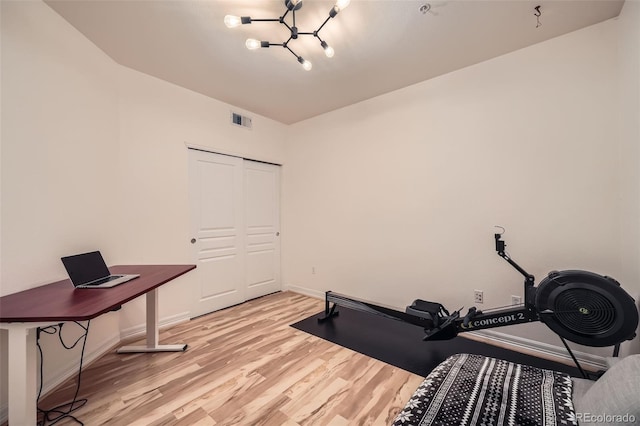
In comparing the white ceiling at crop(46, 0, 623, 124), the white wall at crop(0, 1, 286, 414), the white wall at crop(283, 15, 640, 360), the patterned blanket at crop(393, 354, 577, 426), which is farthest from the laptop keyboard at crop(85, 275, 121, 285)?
the white wall at crop(283, 15, 640, 360)

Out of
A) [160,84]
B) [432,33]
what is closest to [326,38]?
[432,33]

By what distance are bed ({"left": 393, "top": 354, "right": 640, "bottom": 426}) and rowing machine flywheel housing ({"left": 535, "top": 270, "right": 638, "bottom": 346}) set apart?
418 mm

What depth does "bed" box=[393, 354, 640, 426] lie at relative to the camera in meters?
1.03

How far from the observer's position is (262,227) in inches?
161

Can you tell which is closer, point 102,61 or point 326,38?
point 326,38

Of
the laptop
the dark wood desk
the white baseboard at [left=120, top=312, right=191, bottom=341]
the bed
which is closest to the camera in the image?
the bed

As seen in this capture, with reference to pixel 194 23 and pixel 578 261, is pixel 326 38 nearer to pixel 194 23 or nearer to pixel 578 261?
pixel 194 23

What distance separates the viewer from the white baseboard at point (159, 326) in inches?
104

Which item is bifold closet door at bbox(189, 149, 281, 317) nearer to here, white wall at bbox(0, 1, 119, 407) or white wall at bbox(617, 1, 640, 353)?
white wall at bbox(0, 1, 119, 407)

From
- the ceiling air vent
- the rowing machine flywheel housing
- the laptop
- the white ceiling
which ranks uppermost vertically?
the white ceiling

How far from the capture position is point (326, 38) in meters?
2.23

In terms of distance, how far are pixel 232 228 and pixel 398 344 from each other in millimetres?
2579

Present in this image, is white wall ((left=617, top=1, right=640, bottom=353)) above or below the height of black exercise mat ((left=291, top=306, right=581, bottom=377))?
above

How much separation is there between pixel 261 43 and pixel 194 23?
1.82ft
